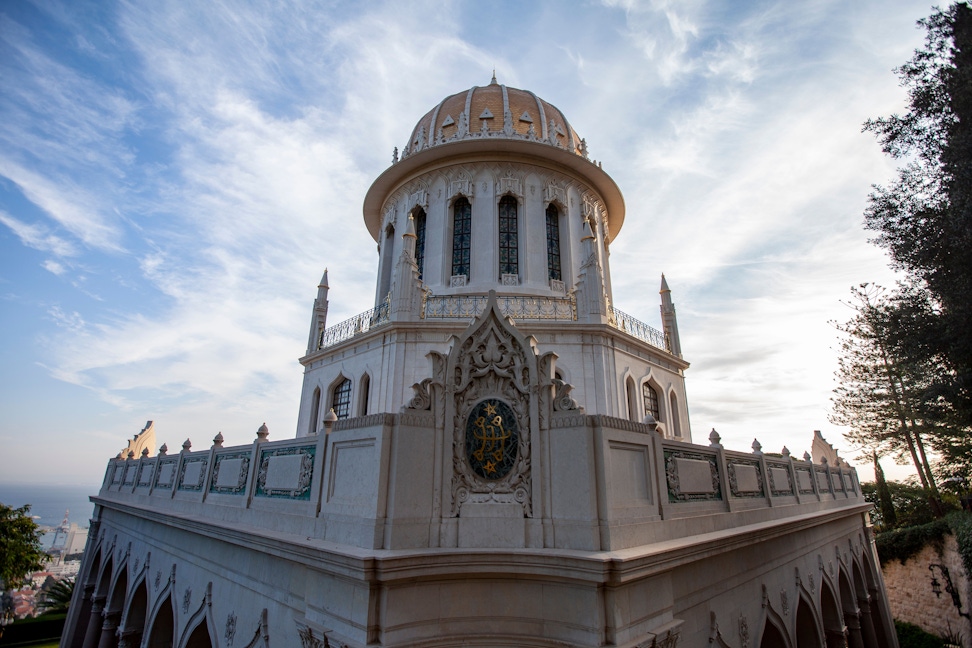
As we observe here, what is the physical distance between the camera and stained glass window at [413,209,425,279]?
19.8m

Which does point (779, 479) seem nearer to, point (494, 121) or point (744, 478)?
point (744, 478)

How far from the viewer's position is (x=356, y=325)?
1881 centimetres

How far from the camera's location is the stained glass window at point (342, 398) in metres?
17.5

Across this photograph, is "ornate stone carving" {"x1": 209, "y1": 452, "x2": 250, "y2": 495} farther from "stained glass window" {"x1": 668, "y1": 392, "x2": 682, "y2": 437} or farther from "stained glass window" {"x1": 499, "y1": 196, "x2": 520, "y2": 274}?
"stained glass window" {"x1": 668, "y1": 392, "x2": 682, "y2": 437}

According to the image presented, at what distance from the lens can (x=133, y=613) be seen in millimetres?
13234

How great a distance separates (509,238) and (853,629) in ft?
54.5

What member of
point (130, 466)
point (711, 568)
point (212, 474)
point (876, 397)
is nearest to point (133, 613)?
point (130, 466)

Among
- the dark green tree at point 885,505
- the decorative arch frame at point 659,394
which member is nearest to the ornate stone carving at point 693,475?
the decorative arch frame at point 659,394

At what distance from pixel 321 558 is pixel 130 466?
15034 millimetres

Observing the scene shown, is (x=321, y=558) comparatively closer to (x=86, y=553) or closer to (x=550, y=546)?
(x=550, y=546)

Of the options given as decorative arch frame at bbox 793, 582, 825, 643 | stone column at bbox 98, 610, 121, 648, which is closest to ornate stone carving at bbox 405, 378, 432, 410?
decorative arch frame at bbox 793, 582, 825, 643

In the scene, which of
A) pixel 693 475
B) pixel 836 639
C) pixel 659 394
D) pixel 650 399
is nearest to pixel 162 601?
pixel 693 475

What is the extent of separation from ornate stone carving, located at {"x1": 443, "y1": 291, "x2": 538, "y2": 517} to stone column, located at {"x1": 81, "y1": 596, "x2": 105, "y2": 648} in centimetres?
1730

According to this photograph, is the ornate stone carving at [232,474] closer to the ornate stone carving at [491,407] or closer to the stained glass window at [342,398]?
the ornate stone carving at [491,407]
